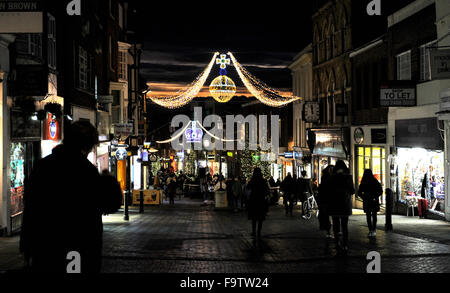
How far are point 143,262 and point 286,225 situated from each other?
1003 centimetres

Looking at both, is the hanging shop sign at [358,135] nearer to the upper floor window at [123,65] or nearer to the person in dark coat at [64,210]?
the upper floor window at [123,65]

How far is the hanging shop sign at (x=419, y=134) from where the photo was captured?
22.2 meters

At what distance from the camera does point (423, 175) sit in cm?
2380

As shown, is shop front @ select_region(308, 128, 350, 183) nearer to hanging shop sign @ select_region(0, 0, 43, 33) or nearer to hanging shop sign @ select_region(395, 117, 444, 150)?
hanging shop sign @ select_region(395, 117, 444, 150)

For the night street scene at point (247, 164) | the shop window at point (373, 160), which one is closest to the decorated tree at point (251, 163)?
the night street scene at point (247, 164)

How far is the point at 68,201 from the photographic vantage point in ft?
16.7

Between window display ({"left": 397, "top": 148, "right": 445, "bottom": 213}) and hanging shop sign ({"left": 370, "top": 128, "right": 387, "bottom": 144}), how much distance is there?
177 cm

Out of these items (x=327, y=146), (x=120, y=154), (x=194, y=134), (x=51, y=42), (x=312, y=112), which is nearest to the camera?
(x=51, y=42)

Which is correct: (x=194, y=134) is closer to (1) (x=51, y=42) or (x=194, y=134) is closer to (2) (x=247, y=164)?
(2) (x=247, y=164)

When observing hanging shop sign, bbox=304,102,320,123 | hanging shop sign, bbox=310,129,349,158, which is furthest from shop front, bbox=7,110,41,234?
hanging shop sign, bbox=304,102,320,123

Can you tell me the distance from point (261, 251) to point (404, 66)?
50.6ft

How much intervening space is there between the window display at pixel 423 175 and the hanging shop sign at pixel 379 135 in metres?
1.77

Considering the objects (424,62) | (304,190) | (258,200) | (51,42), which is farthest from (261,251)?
(424,62)
